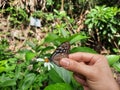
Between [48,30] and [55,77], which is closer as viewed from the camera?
[55,77]

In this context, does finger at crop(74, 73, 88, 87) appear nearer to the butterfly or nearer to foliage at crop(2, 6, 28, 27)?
the butterfly

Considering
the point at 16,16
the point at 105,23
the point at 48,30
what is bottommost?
the point at 48,30

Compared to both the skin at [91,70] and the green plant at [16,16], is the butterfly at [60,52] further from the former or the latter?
the green plant at [16,16]

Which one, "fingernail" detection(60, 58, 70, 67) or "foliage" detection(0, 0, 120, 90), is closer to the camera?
"fingernail" detection(60, 58, 70, 67)

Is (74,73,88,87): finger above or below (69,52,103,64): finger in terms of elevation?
below

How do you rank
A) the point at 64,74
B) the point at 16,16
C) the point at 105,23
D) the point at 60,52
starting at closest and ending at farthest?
the point at 60,52, the point at 64,74, the point at 105,23, the point at 16,16

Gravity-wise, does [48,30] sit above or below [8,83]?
below

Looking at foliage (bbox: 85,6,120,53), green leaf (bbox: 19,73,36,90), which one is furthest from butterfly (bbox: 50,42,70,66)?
foliage (bbox: 85,6,120,53)

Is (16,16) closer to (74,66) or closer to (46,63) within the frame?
(46,63)

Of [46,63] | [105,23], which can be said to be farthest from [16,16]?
[46,63]

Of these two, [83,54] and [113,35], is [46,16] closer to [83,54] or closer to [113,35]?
[113,35]
